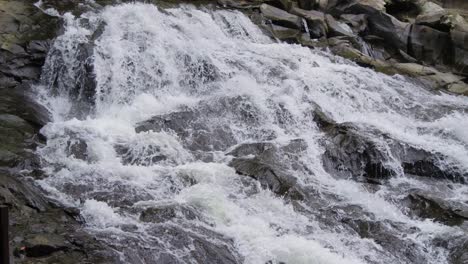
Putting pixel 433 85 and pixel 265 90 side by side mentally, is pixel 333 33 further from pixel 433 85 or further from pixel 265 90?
pixel 265 90

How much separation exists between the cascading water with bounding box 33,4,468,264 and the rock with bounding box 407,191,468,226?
220 mm

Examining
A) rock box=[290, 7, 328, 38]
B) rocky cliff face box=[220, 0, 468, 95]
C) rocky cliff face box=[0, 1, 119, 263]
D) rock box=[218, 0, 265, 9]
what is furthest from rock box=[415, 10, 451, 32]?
rocky cliff face box=[0, 1, 119, 263]

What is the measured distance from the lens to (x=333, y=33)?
19.3 meters

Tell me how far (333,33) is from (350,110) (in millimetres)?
6290

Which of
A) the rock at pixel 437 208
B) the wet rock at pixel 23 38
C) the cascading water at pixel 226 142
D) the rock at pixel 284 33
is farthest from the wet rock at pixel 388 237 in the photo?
the rock at pixel 284 33

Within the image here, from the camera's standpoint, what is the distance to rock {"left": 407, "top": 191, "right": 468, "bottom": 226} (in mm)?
9266

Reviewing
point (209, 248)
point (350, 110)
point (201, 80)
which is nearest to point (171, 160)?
point (209, 248)

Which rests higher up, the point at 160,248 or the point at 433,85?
the point at 160,248

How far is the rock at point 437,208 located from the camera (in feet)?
30.4

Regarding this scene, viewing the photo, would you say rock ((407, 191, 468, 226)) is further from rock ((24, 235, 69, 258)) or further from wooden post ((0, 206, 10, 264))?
wooden post ((0, 206, 10, 264))

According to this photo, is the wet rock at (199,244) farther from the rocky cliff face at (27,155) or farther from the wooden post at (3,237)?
the wooden post at (3,237)

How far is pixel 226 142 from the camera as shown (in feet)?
37.6

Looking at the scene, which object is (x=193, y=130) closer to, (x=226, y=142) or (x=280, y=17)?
(x=226, y=142)

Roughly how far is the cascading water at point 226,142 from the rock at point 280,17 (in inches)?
53.5
